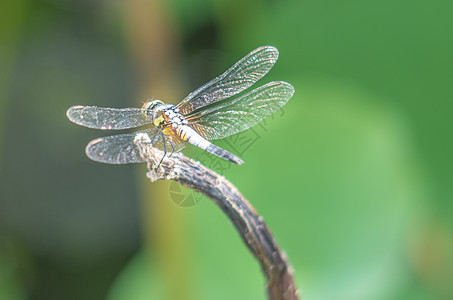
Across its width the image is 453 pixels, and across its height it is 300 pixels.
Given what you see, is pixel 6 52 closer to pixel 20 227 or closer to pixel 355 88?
pixel 20 227

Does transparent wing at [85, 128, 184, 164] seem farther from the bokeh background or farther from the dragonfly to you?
the bokeh background

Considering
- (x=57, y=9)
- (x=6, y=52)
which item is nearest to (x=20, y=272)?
(x=6, y=52)

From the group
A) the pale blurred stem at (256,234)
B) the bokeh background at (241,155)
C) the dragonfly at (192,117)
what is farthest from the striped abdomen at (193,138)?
the pale blurred stem at (256,234)

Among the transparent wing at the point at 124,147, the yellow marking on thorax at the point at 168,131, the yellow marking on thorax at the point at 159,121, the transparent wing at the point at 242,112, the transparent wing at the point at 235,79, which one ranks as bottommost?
the transparent wing at the point at 124,147

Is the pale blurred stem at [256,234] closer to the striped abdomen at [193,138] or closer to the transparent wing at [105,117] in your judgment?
the striped abdomen at [193,138]

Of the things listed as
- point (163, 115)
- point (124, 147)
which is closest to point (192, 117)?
point (163, 115)

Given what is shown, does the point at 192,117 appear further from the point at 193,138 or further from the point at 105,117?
the point at 105,117

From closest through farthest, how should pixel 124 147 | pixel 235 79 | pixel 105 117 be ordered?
1. pixel 124 147
2. pixel 105 117
3. pixel 235 79
